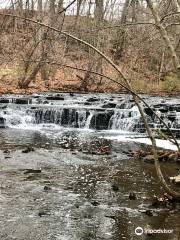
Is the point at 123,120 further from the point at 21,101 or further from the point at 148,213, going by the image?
the point at 148,213

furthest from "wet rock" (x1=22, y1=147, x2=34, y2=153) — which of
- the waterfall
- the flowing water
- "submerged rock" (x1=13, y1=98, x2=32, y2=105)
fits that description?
"submerged rock" (x1=13, y1=98, x2=32, y2=105)

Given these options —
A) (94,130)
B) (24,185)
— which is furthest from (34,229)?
(94,130)

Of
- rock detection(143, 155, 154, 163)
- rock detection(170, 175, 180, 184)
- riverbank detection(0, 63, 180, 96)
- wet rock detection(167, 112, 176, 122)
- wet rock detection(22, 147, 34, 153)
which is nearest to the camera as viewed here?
rock detection(170, 175, 180, 184)

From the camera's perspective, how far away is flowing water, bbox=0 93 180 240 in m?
6.50

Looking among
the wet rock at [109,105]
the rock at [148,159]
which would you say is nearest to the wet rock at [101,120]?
the wet rock at [109,105]

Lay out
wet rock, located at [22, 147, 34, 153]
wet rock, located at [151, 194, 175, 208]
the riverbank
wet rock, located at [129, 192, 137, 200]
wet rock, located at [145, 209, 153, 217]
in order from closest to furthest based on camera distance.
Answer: wet rock, located at [145, 209, 153, 217] < wet rock, located at [151, 194, 175, 208] < wet rock, located at [129, 192, 137, 200] < wet rock, located at [22, 147, 34, 153] < the riverbank

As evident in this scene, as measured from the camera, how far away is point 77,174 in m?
9.62

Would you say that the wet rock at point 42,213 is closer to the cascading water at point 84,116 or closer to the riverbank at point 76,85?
the cascading water at point 84,116

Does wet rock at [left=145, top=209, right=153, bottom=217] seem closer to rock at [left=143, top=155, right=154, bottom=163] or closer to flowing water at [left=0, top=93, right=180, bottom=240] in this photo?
flowing water at [left=0, top=93, right=180, bottom=240]

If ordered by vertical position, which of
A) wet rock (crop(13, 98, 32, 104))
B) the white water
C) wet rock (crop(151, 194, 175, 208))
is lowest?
the white water

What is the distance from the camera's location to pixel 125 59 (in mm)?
31922

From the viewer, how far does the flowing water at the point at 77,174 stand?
650 centimetres

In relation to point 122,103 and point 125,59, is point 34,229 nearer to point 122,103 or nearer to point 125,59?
point 122,103

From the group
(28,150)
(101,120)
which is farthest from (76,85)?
(28,150)
